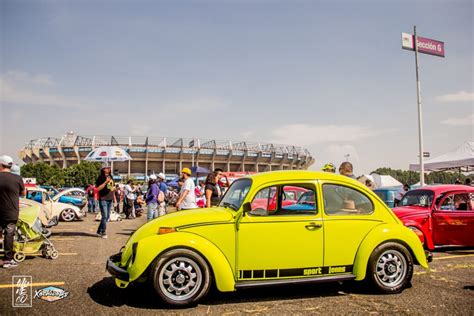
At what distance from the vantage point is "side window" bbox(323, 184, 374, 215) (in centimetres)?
459

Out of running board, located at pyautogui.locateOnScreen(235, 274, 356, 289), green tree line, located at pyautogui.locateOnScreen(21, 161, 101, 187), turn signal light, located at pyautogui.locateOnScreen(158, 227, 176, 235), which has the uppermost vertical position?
A: green tree line, located at pyautogui.locateOnScreen(21, 161, 101, 187)

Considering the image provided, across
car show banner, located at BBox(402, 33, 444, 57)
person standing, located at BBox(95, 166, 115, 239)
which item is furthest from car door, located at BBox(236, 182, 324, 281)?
car show banner, located at BBox(402, 33, 444, 57)

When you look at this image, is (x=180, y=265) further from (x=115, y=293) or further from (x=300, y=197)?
(x=300, y=197)

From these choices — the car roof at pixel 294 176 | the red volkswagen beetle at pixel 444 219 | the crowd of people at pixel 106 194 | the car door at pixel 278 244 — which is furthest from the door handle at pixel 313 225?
the red volkswagen beetle at pixel 444 219

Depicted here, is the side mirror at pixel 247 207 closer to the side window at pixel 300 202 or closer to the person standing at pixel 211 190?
the side window at pixel 300 202

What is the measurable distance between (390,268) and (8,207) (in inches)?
241

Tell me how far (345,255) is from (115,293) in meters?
3.03

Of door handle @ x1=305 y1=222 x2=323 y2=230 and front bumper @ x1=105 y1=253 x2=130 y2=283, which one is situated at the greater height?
door handle @ x1=305 y1=222 x2=323 y2=230

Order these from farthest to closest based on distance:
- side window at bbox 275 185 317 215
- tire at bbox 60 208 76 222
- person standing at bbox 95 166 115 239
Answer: tire at bbox 60 208 76 222 < person standing at bbox 95 166 115 239 < side window at bbox 275 185 317 215

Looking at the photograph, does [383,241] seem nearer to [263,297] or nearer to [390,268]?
[390,268]

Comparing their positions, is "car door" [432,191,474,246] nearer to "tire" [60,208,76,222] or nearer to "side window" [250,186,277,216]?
"side window" [250,186,277,216]

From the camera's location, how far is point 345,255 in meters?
4.49

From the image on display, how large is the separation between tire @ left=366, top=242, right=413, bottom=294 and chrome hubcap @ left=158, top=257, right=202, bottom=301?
7.41 feet

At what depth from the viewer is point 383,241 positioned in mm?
4574
